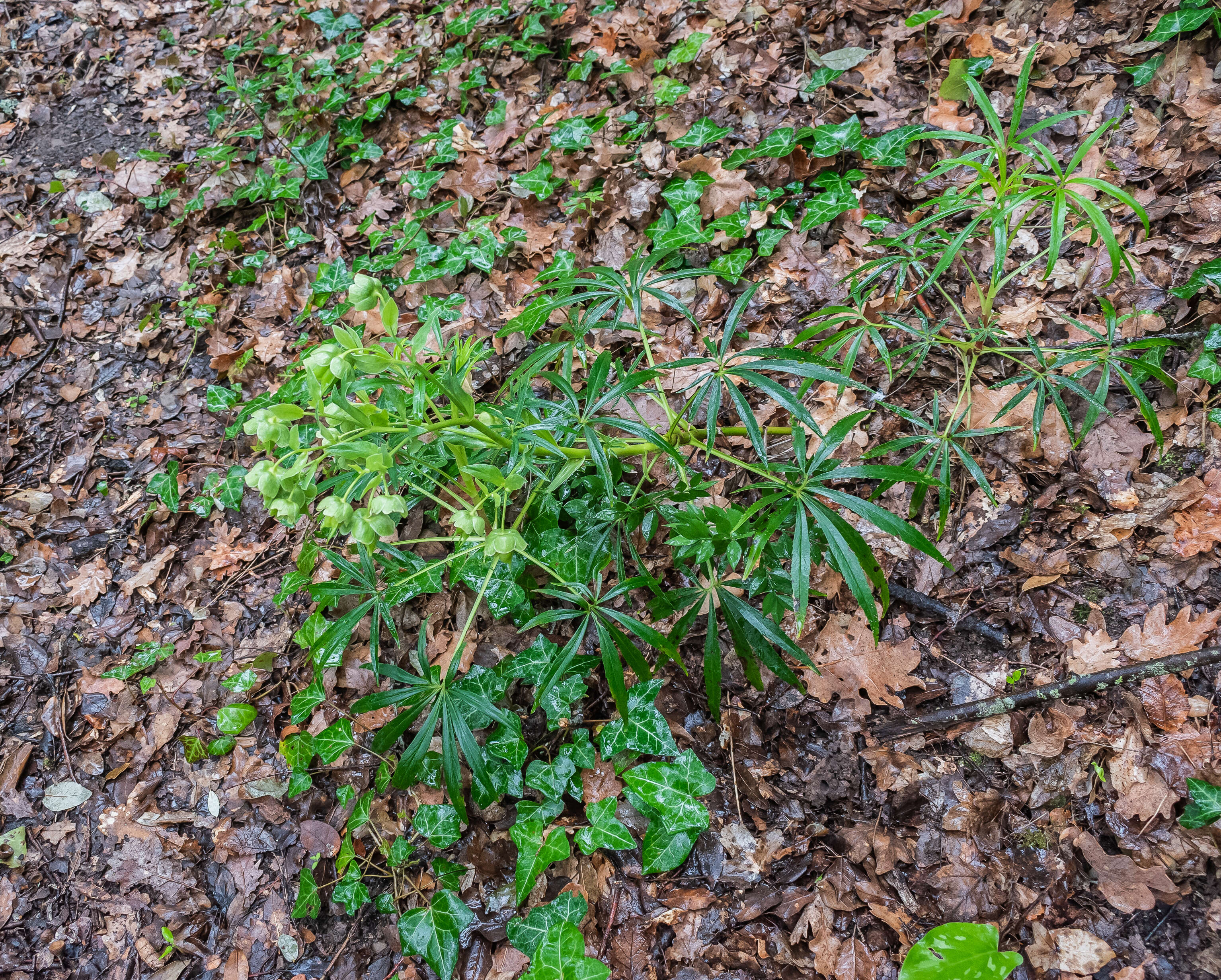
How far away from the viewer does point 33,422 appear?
3.07 metres

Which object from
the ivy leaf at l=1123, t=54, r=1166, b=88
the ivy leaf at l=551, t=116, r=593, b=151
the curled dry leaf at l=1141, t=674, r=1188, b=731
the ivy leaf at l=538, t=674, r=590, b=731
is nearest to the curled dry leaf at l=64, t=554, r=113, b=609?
the ivy leaf at l=538, t=674, r=590, b=731

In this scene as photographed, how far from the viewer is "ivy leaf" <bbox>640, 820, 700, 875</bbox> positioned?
167cm

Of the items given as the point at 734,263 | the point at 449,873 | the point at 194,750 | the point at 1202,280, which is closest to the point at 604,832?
the point at 449,873

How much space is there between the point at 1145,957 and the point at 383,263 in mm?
3255

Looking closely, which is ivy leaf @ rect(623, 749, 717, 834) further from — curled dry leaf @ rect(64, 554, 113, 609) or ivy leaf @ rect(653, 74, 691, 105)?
ivy leaf @ rect(653, 74, 691, 105)

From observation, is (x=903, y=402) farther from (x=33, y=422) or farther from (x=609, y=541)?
(x=33, y=422)

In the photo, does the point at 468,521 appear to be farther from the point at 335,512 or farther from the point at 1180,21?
the point at 1180,21

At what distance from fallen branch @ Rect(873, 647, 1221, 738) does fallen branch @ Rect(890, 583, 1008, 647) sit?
0.16m

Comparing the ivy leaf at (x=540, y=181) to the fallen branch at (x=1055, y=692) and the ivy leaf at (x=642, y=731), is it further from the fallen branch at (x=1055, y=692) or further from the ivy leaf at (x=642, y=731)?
the fallen branch at (x=1055, y=692)

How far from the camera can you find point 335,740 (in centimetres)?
201

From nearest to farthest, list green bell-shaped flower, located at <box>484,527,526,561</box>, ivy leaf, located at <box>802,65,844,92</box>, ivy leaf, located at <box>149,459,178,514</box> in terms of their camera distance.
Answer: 1. green bell-shaped flower, located at <box>484,527,526,561</box>
2. ivy leaf, located at <box>802,65,844,92</box>
3. ivy leaf, located at <box>149,459,178,514</box>

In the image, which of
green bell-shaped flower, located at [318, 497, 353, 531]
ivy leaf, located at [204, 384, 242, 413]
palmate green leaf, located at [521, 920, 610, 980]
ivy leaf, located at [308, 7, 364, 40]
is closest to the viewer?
green bell-shaped flower, located at [318, 497, 353, 531]

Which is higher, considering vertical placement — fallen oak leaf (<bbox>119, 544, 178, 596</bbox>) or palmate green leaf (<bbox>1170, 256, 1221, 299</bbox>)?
palmate green leaf (<bbox>1170, 256, 1221, 299</bbox>)

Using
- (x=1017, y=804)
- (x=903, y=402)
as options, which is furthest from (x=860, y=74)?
(x=1017, y=804)
